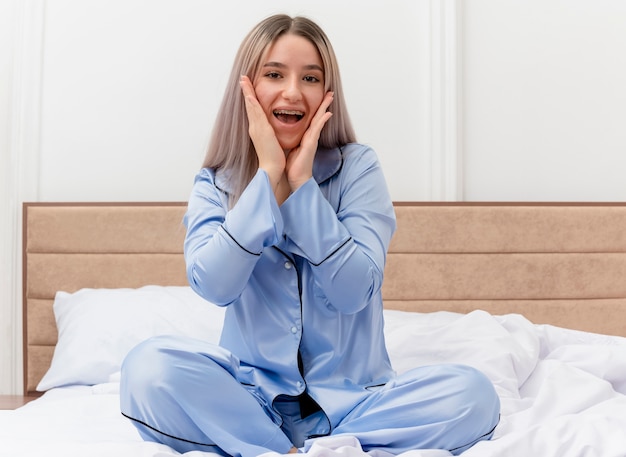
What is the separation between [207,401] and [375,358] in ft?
1.36

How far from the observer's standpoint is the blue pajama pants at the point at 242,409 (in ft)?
5.06

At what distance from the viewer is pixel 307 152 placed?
183 centimetres

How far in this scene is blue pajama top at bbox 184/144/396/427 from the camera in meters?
1.67

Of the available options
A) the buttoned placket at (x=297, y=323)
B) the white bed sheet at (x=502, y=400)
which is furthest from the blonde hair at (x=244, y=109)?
the white bed sheet at (x=502, y=400)

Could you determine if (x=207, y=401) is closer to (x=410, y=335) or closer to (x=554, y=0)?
(x=410, y=335)

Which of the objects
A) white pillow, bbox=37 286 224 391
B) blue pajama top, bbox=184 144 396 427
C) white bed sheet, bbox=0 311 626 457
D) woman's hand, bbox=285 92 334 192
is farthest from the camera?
white pillow, bbox=37 286 224 391

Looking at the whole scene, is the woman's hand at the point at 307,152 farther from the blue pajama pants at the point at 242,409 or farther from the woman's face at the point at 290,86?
the blue pajama pants at the point at 242,409

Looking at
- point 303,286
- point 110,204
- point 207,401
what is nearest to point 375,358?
point 303,286

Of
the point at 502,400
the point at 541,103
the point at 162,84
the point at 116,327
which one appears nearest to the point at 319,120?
the point at 502,400

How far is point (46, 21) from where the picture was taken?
9.99 feet

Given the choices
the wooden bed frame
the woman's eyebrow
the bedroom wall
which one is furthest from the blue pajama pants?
the bedroom wall

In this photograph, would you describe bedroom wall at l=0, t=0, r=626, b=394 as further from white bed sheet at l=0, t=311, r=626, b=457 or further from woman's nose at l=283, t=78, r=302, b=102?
woman's nose at l=283, t=78, r=302, b=102

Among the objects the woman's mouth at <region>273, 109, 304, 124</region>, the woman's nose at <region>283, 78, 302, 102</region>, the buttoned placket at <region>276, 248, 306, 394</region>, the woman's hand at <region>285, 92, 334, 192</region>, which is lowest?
the buttoned placket at <region>276, 248, 306, 394</region>

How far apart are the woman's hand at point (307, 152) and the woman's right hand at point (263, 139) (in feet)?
0.09
